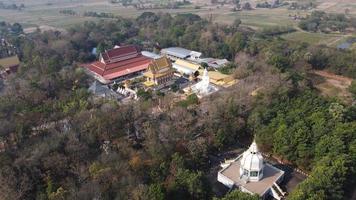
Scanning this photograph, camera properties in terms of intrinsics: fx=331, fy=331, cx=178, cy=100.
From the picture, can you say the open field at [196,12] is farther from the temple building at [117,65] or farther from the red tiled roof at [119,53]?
the temple building at [117,65]

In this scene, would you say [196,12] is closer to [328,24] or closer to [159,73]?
[328,24]

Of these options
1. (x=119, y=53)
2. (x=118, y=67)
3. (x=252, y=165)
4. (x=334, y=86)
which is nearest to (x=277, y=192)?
(x=252, y=165)

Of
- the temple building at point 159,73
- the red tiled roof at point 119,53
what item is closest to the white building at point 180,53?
the red tiled roof at point 119,53

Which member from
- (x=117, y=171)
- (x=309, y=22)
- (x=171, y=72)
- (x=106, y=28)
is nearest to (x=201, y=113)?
(x=117, y=171)

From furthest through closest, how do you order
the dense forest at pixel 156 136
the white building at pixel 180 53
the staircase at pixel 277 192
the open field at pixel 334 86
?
the white building at pixel 180 53 → the open field at pixel 334 86 → the staircase at pixel 277 192 → the dense forest at pixel 156 136

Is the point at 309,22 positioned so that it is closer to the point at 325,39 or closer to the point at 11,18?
the point at 325,39

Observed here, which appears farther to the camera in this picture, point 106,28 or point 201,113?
point 106,28
